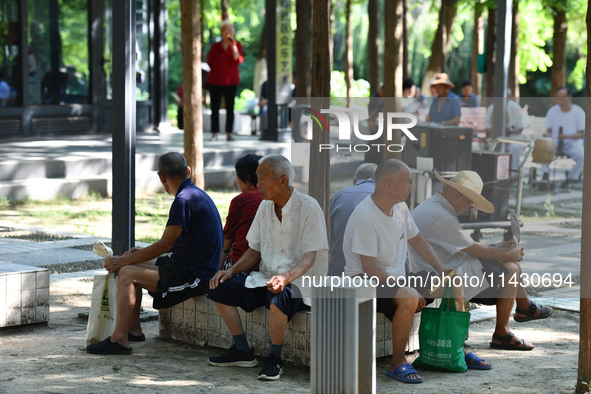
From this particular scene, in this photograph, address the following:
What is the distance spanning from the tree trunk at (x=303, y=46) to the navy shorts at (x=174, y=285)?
934cm

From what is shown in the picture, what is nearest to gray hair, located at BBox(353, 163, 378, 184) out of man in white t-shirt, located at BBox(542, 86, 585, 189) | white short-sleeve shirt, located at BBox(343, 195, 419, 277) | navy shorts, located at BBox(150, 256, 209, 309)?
white short-sleeve shirt, located at BBox(343, 195, 419, 277)

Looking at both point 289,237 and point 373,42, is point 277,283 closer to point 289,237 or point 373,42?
point 289,237

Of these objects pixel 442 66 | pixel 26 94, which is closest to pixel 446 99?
pixel 26 94

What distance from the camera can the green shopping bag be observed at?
655cm

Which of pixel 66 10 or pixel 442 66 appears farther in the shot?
pixel 442 66

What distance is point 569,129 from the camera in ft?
54.8

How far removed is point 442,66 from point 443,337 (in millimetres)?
21747

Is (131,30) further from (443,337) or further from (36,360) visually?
(443,337)

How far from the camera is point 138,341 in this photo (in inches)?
288

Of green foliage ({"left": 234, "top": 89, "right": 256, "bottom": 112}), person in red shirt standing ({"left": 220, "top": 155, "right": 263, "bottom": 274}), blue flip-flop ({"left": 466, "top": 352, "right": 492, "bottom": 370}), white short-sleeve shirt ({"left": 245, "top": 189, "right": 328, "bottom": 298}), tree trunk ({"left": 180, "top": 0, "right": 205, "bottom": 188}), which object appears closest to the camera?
white short-sleeve shirt ({"left": 245, "top": 189, "right": 328, "bottom": 298})

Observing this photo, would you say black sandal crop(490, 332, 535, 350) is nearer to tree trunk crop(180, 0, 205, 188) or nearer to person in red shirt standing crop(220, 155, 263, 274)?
person in red shirt standing crop(220, 155, 263, 274)

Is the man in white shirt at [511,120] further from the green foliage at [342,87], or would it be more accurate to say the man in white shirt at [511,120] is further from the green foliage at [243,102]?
the green foliage at [342,87]

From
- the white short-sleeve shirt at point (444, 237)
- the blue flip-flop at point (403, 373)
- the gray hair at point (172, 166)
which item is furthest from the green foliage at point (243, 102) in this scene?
the blue flip-flop at point (403, 373)

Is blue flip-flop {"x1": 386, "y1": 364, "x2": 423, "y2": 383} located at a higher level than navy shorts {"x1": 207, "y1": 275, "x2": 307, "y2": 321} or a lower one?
lower
